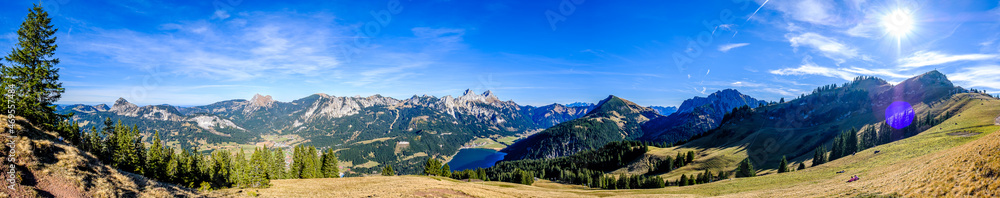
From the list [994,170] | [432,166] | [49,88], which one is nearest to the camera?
[994,170]

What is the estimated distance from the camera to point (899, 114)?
165 m

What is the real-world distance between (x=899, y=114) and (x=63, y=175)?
273033 mm

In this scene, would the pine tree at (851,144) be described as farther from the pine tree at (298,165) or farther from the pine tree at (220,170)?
the pine tree at (220,170)

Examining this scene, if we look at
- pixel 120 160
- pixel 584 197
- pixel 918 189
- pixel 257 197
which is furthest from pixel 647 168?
pixel 120 160

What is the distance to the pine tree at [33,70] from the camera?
31.5m

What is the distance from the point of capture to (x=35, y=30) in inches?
1252

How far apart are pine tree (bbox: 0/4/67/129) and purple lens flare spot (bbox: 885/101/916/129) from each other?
231847mm

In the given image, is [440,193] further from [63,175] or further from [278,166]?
[278,166]

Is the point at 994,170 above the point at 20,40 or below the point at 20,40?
below

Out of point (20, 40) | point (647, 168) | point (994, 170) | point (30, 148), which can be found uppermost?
point (20, 40)

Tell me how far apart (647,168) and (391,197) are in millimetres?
146409

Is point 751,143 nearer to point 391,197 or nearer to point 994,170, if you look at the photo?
point 994,170

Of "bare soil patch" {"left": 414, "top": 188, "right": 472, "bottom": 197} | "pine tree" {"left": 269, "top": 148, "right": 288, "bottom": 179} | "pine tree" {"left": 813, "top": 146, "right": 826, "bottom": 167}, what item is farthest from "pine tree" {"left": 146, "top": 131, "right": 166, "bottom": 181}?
"pine tree" {"left": 813, "top": 146, "right": 826, "bottom": 167}

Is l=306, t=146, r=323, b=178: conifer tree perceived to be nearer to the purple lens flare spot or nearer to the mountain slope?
the mountain slope
